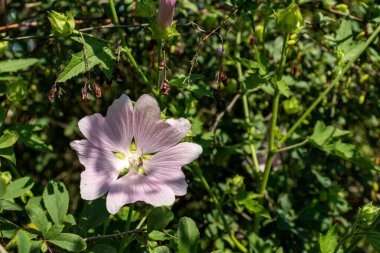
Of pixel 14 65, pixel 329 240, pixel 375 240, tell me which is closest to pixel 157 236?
pixel 329 240

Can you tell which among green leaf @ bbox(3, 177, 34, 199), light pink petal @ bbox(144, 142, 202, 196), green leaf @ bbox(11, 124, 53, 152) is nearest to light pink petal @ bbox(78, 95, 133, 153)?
light pink petal @ bbox(144, 142, 202, 196)

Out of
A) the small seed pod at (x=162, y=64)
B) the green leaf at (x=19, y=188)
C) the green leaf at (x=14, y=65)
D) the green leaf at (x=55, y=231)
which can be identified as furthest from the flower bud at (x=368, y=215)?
the green leaf at (x=14, y=65)

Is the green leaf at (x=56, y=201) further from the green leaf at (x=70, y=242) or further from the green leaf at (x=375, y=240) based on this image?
the green leaf at (x=375, y=240)

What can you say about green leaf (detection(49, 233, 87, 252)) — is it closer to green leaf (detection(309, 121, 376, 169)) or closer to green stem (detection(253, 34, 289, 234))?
green stem (detection(253, 34, 289, 234))

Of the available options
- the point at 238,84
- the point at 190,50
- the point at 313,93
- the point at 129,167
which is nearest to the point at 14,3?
the point at 190,50

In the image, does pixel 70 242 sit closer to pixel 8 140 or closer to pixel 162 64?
pixel 8 140

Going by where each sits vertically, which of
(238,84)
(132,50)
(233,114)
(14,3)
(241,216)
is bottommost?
(241,216)

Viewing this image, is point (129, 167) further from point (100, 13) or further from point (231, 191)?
point (100, 13)
